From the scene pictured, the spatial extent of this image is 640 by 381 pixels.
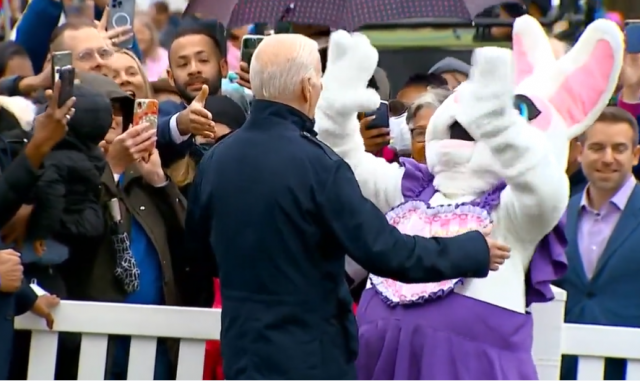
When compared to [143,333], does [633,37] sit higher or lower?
higher

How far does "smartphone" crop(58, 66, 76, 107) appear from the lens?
4262 mm

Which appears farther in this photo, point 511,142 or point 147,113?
point 147,113

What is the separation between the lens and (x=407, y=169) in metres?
4.43

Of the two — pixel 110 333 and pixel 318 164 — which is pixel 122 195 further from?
pixel 318 164

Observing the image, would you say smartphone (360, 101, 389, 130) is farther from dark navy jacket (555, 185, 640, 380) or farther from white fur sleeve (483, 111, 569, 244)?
dark navy jacket (555, 185, 640, 380)

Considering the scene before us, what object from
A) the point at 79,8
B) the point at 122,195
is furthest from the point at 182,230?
the point at 79,8

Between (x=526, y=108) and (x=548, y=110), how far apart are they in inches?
3.9

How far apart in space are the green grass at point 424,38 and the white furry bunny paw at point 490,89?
4.47 meters

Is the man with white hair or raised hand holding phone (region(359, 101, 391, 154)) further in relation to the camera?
raised hand holding phone (region(359, 101, 391, 154))

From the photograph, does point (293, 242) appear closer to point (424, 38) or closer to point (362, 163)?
point (362, 163)

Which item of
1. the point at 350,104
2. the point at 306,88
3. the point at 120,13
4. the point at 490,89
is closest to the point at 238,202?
the point at 306,88

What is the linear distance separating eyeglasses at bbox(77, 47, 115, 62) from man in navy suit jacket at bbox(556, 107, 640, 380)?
6.66 feet

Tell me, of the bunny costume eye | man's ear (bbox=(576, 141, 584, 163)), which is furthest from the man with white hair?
man's ear (bbox=(576, 141, 584, 163))

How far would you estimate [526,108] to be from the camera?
4223 millimetres
